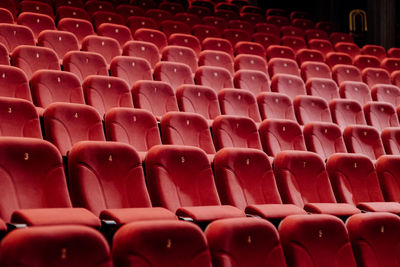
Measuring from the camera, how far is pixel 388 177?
0.69m

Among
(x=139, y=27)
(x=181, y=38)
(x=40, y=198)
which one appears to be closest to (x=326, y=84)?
(x=181, y=38)

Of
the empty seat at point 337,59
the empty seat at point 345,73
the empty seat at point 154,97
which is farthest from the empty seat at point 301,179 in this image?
the empty seat at point 337,59

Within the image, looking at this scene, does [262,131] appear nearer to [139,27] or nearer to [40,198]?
[40,198]

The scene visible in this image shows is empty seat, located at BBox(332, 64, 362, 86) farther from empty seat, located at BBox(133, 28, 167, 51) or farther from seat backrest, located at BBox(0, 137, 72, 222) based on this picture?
seat backrest, located at BBox(0, 137, 72, 222)

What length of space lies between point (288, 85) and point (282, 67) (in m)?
0.12

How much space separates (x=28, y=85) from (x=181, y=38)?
52 cm

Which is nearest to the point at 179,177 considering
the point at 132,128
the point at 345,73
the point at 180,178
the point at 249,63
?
the point at 180,178

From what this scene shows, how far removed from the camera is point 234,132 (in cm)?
72

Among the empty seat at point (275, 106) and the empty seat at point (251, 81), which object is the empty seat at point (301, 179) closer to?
the empty seat at point (275, 106)

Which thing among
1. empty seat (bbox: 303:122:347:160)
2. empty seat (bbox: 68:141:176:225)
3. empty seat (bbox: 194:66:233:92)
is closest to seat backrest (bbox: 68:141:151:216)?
empty seat (bbox: 68:141:176:225)

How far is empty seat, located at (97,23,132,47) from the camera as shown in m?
1.10

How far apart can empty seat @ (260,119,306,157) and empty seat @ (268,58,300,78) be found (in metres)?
0.37

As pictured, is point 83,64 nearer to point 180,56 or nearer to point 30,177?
point 180,56

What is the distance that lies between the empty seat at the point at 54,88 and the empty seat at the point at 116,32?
378 millimetres
